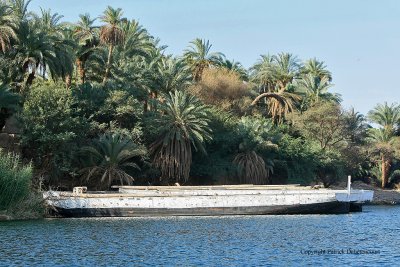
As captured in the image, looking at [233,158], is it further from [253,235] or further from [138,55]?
[253,235]

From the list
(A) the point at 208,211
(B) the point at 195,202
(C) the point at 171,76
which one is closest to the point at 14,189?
(B) the point at 195,202

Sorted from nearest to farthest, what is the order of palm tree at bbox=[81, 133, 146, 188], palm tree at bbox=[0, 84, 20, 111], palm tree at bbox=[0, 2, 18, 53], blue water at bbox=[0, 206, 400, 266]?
1. blue water at bbox=[0, 206, 400, 266]
2. palm tree at bbox=[0, 84, 20, 111]
3. palm tree at bbox=[0, 2, 18, 53]
4. palm tree at bbox=[81, 133, 146, 188]

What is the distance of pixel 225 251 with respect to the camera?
89.5 ft

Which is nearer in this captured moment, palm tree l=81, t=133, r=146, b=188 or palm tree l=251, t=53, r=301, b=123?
palm tree l=81, t=133, r=146, b=188

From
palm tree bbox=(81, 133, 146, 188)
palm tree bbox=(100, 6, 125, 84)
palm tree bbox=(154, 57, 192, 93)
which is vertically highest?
palm tree bbox=(100, 6, 125, 84)

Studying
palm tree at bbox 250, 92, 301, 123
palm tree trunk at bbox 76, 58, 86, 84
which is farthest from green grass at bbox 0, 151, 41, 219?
palm tree at bbox 250, 92, 301, 123

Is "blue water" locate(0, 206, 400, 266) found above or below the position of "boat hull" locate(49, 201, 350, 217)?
below

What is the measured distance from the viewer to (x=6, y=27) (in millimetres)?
49562

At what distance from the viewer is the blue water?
2458 cm

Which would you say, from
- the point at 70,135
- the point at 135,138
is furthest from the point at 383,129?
the point at 70,135

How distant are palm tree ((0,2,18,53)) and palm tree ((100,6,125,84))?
10739 millimetres

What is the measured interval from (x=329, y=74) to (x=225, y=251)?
73.6 meters

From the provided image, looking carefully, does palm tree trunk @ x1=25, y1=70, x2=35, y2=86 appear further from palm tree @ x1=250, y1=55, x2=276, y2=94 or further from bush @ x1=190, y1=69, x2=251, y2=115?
palm tree @ x1=250, y1=55, x2=276, y2=94

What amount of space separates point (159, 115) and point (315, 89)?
3356 cm
